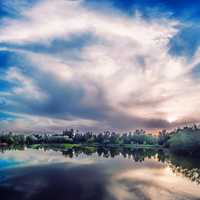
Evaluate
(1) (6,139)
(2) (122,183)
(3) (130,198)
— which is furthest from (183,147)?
(1) (6,139)

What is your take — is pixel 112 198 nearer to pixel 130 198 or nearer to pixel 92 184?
pixel 130 198

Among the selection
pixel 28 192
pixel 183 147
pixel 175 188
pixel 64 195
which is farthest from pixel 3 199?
pixel 183 147

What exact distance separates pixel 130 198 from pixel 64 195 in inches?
275

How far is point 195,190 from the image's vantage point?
118 ft

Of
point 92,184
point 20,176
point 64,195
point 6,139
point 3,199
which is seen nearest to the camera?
point 3,199

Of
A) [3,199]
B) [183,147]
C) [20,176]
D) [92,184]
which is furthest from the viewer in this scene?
[183,147]

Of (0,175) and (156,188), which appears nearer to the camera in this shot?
(156,188)

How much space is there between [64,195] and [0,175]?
17161 mm

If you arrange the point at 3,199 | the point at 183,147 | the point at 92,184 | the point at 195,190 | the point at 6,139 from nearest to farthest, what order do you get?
the point at 3,199 < the point at 195,190 < the point at 92,184 < the point at 183,147 < the point at 6,139

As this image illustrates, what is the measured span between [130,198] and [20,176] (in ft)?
65.3

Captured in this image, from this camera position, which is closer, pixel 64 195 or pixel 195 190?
pixel 64 195

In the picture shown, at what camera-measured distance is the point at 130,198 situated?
29.6m

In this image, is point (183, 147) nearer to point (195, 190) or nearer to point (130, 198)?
point (195, 190)

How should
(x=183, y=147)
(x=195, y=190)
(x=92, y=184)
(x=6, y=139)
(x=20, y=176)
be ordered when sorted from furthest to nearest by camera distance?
(x=6, y=139) → (x=183, y=147) → (x=20, y=176) → (x=92, y=184) → (x=195, y=190)
